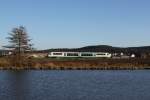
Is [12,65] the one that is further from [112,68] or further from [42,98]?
[42,98]

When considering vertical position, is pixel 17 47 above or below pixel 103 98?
above

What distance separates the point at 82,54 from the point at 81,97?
12959cm

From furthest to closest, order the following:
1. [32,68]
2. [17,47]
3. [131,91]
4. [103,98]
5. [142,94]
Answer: [17,47] < [32,68] < [131,91] < [142,94] < [103,98]

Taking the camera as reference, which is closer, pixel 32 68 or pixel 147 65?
pixel 32 68

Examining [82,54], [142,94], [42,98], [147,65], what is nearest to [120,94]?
[142,94]

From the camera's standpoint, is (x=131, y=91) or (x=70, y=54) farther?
(x=70, y=54)

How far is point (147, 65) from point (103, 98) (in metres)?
86.9

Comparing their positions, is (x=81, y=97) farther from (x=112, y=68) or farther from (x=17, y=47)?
(x=17, y=47)

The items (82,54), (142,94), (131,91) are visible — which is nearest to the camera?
(142,94)

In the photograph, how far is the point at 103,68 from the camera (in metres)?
117

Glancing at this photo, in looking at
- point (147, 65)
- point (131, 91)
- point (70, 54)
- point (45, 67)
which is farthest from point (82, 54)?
point (131, 91)

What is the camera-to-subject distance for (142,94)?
4634cm

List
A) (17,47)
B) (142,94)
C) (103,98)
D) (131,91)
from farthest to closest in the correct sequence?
(17,47), (131,91), (142,94), (103,98)

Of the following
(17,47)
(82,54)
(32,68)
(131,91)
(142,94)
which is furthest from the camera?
(82,54)
